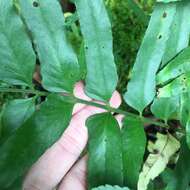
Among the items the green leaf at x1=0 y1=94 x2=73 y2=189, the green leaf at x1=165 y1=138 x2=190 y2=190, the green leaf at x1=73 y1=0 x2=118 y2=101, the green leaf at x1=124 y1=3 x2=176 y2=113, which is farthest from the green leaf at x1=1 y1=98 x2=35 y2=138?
the green leaf at x1=165 y1=138 x2=190 y2=190

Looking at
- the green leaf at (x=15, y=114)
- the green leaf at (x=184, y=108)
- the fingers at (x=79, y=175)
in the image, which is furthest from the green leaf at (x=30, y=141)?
the green leaf at (x=184, y=108)

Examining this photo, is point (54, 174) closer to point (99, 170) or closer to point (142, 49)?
point (99, 170)

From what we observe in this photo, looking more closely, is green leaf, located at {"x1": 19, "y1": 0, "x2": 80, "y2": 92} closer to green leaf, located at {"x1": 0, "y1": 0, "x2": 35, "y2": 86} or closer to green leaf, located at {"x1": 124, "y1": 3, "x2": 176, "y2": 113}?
green leaf, located at {"x1": 0, "y1": 0, "x2": 35, "y2": 86}

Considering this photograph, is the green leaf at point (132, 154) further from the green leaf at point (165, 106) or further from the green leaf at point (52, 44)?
the green leaf at point (52, 44)

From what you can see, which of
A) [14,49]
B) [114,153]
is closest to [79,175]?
[114,153]

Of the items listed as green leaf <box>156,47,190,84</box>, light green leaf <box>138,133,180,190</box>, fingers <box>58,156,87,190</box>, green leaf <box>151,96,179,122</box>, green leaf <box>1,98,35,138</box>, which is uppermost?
green leaf <box>156,47,190,84</box>
